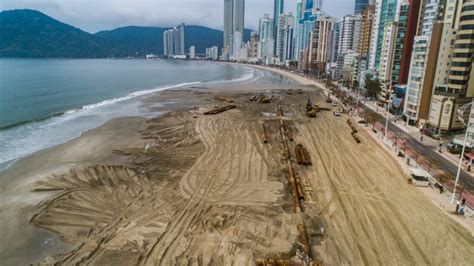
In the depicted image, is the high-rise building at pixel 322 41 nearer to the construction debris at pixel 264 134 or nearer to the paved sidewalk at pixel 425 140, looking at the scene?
the paved sidewalk at pixel 425 140

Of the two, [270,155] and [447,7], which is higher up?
[447,7]

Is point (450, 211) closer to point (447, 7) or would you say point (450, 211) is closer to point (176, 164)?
point (176, 164)

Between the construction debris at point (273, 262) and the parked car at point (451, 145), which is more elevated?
the parked car at point (451, 145)

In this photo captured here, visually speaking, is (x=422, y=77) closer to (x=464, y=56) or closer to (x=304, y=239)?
(x=464, y=56)

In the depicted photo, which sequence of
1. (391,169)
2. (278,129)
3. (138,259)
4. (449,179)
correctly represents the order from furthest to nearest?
(278,129), (391,169), (449,179), (138,259)

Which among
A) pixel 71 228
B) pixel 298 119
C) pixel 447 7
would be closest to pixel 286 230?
pixel 71 228

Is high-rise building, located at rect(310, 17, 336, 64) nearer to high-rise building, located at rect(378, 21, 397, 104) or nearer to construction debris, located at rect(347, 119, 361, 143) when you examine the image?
high-rise building, located at rect(378, 21, 397, 104)

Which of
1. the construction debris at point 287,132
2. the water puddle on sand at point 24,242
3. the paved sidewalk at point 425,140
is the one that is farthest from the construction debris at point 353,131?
the water puddle on sand at point 24,242

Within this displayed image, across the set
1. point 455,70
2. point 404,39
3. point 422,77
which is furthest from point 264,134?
point 404,39

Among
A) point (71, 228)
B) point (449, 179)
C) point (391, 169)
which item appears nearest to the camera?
point (71, 228)
